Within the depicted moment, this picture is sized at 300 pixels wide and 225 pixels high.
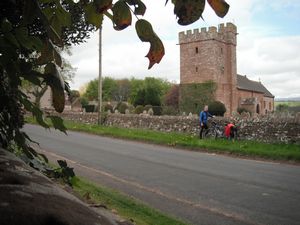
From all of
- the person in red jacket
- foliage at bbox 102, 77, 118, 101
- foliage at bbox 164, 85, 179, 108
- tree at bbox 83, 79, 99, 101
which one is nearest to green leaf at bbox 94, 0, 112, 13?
the person in red jacket

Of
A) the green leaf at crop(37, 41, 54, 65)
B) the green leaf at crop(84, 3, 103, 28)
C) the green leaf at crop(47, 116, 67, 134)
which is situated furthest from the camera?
the green leaf at crop(47, 116, 67, 134)

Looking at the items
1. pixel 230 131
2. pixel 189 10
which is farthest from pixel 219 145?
pixel 189 10

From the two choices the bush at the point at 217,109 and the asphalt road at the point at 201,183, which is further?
the bush at the point at 217,109

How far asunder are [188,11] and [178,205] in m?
6.95

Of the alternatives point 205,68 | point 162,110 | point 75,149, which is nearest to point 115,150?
point 75,149

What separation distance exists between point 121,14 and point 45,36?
80 centimetres

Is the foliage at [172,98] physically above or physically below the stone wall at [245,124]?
above

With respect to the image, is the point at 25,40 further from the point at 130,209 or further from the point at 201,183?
the point at 201,183

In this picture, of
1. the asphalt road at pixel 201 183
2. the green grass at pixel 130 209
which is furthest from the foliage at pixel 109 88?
the green grass at pixel 130 209

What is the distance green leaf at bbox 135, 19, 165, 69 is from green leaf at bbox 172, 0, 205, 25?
18 cm

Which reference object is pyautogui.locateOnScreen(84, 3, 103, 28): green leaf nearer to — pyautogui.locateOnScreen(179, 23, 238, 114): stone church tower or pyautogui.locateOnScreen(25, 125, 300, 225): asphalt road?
pyautogui.locateOnScreen(25, 125, 300, 225): asphalt road

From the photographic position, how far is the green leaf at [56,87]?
6.98ft

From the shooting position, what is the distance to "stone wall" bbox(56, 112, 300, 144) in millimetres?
19406

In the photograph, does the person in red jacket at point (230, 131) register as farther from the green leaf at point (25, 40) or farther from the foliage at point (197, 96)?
the foliage at point (197, 96)
